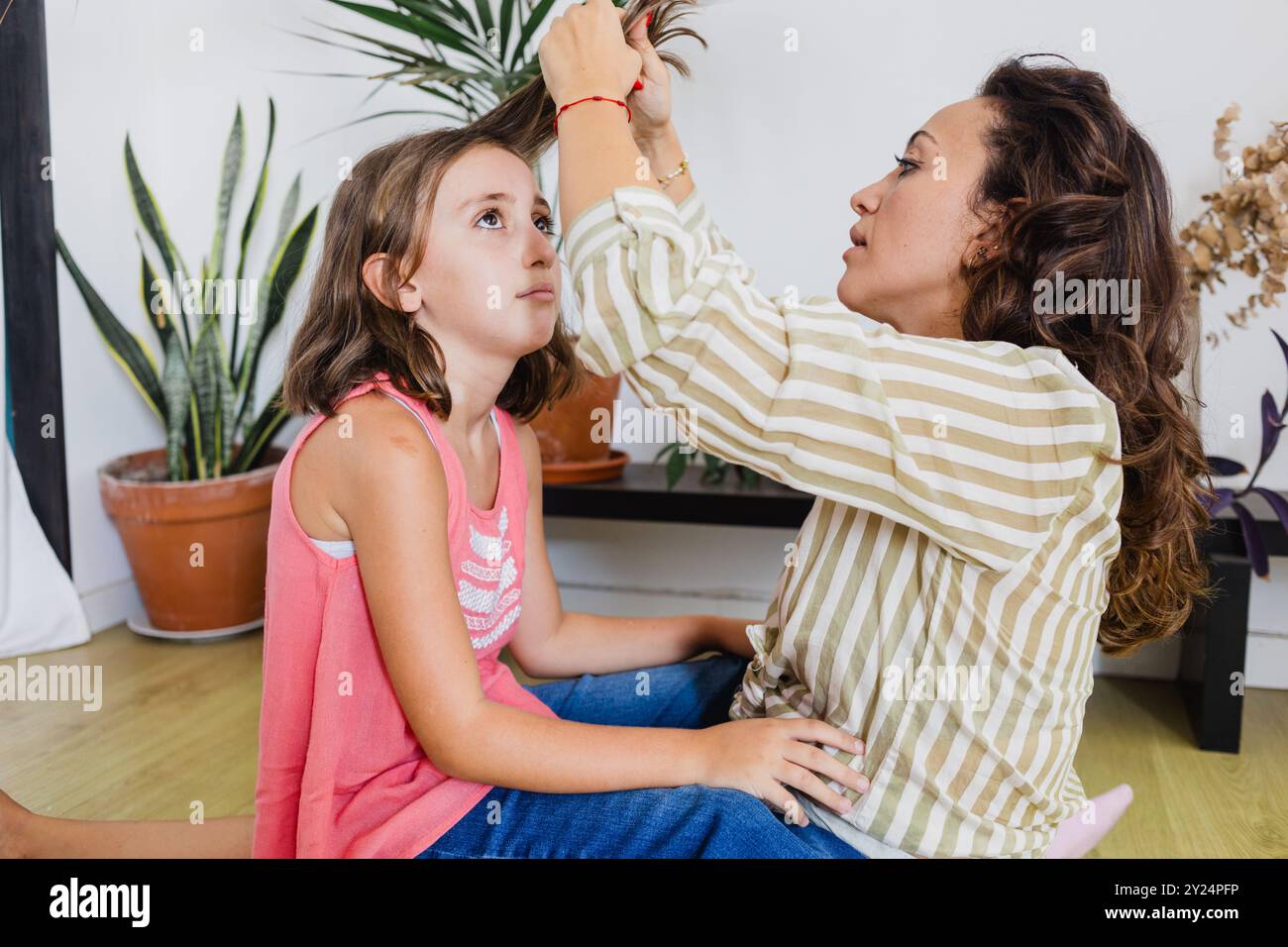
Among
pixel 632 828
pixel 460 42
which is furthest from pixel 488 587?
pixel 460 42

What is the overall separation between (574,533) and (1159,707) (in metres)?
1.42

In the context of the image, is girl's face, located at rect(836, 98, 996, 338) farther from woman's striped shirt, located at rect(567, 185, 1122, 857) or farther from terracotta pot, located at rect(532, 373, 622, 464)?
terracotta pot, located at rect(532, 373, 622, 464)

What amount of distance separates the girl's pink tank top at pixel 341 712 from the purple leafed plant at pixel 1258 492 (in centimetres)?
147

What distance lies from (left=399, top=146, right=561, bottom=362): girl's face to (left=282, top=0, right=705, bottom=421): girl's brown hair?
0.6 inches

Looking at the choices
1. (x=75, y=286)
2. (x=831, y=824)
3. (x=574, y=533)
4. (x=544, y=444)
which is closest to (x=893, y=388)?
(x=831, y=824)

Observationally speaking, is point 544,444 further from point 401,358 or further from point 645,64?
point 645,64

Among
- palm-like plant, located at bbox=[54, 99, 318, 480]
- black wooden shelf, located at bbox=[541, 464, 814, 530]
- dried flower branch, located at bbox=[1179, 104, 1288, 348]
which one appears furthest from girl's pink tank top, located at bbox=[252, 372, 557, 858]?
palm-like plant, located at bbox=[54, 99, 318, 480]

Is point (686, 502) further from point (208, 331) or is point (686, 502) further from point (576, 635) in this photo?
point (208, 331)

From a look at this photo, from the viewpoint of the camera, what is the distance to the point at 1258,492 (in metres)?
2.05

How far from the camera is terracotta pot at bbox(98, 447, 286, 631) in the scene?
249cm

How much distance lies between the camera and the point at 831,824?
99 cm

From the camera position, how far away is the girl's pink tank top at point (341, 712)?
40.9 inches
